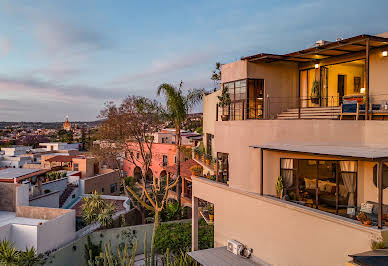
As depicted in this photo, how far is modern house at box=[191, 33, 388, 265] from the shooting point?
328 inches

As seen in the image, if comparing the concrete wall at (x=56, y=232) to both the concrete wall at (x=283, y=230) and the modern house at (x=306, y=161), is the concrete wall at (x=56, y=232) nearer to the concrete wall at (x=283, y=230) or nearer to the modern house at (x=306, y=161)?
the modern house at (x=306, y=161)

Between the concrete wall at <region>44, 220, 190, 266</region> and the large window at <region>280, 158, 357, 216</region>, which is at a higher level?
the large window at <region>280, 158, 357, 216</region>

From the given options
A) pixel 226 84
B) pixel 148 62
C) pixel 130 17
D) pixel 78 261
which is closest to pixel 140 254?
pixel 78 261

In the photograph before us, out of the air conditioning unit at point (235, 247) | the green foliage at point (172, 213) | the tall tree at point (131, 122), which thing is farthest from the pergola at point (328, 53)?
the tall tree at point (131, 122)

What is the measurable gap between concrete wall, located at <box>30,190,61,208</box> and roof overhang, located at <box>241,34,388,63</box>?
1961 cm

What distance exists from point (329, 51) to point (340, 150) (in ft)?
21.1

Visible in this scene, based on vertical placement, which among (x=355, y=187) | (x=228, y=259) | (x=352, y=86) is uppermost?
(x=352, y=86)

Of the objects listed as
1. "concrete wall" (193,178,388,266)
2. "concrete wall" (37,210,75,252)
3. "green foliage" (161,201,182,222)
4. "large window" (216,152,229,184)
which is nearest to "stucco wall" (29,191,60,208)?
"concrete wall" (37,210,75,252)

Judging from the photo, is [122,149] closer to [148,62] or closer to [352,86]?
[148,62]

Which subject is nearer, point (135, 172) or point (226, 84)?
point (226, 84)

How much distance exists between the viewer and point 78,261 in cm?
1819

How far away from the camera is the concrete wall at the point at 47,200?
2245cm

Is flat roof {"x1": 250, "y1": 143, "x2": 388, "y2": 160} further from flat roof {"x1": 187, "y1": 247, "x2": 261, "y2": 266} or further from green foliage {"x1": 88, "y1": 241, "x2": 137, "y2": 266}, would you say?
green foliage {"x1": 88, "y1": 241, "x2": 137, "y2": 266}

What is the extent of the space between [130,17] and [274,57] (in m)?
19.4
